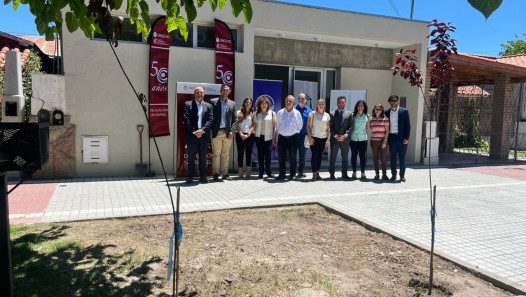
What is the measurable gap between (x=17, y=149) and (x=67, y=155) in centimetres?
692

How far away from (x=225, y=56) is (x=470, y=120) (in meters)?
13.9

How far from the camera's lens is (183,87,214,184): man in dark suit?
865cm

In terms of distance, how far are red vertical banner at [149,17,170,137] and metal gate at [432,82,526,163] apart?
34.1 ft

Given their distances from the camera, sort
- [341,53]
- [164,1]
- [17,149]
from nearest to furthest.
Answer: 1. [17,149]
2. [164,1]
3. [341,53]

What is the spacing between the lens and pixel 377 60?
13.3 meters

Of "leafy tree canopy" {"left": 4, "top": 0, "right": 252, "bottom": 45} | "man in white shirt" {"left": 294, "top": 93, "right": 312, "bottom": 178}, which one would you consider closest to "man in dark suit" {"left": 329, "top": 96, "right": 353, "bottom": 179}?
"man in white shirt" {"left": 294, "top": 93, "right": 312, "bottom": 178}

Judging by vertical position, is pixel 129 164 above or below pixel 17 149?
below

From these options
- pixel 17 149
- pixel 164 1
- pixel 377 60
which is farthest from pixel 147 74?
pixel 377 60

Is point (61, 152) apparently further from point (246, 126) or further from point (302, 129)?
point (302, 129)

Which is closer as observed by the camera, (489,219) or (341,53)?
(489,219)

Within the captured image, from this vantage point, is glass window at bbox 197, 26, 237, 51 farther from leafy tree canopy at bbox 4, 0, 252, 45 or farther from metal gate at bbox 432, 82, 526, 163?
metal gate at bbox 432, 82, 526, 163

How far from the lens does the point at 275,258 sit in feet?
14.4

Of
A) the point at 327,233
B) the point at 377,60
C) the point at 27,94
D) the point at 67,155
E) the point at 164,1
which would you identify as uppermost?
the point at 377,60

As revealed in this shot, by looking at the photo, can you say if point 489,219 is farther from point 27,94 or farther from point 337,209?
point 27,94
